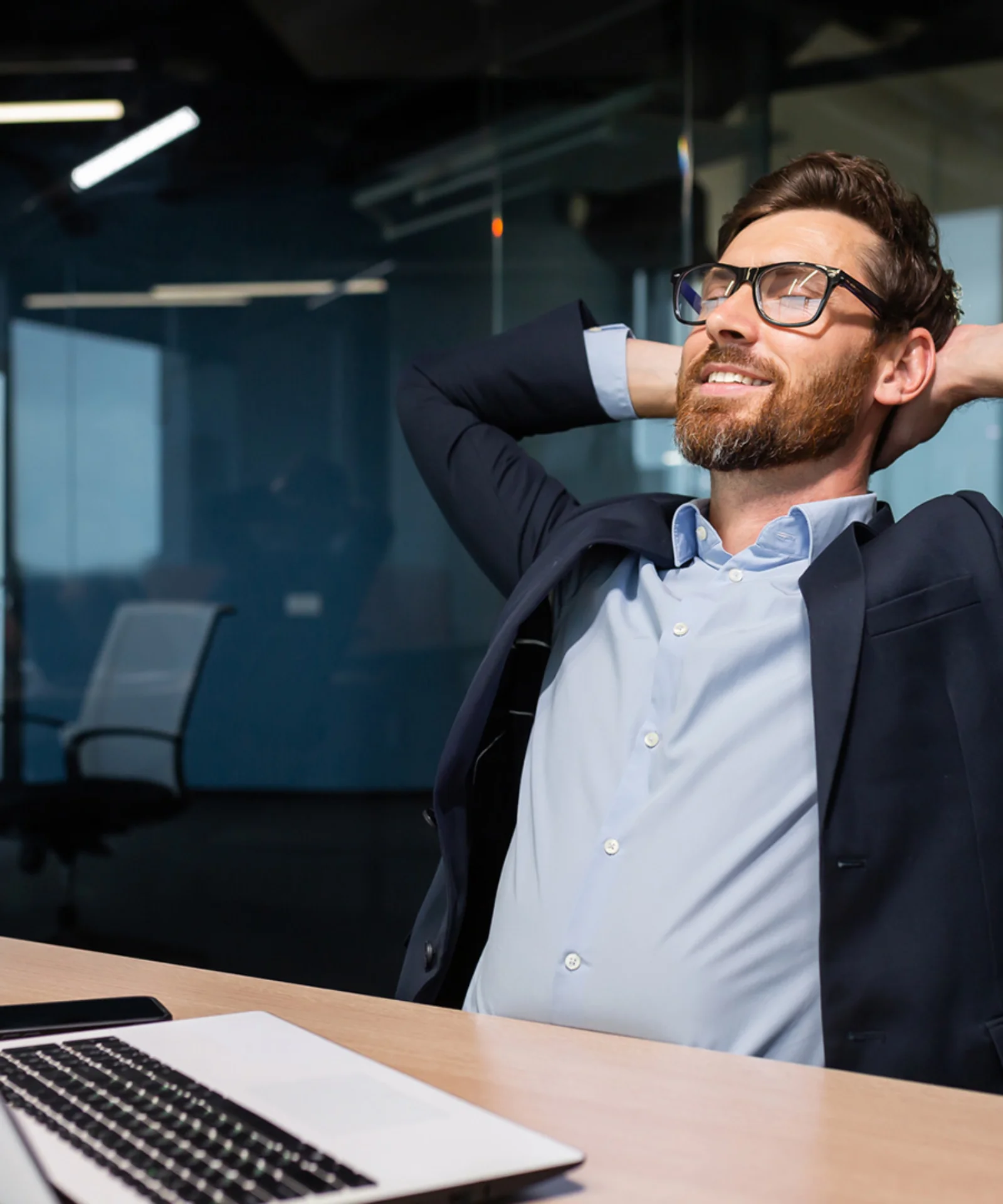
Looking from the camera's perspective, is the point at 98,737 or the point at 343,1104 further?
the point at 98,737

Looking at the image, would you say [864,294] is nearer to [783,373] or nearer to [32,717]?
[783,373]

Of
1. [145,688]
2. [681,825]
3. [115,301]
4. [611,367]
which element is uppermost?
[115,301]

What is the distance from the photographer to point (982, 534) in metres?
1.38

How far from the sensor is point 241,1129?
753 millimetres

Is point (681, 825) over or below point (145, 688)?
over

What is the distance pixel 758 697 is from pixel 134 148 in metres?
2.98

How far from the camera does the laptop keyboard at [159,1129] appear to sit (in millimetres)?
687

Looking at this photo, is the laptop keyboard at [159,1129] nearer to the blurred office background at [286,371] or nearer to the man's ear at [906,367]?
the man's ear at [906,367]

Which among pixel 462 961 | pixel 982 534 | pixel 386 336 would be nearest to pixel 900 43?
pixel 386 336

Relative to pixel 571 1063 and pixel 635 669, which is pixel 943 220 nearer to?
pixel 635 669

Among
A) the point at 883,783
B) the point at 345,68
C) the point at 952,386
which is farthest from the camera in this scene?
the point at 345,68

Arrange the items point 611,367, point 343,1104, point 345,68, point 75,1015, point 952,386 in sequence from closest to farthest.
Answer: point 343,1104 → point 75,1015 → point 952,386 → point 611,367 → point 345,68

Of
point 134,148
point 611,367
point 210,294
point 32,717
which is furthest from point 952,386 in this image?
point 32,717

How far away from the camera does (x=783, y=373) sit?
1.59 metres
